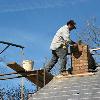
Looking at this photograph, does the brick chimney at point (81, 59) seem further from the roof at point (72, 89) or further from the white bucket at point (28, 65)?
the white bucket at point (28, 65)

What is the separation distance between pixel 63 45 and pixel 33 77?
68.1 inches

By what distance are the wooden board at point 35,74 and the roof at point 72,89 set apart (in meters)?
0.50

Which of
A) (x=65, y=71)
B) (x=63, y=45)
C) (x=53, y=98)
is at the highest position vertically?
(x=63, y=45)

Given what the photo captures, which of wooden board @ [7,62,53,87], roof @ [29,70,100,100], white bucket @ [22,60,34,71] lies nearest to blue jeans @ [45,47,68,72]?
wooden board @ [7,62,53,87]

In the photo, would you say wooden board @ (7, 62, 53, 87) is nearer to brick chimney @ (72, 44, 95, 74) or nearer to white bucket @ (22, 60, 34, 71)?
white bucket @ (22, 60, 34, 71)

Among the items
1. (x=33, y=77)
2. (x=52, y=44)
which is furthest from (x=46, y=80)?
(x=52, y=44)

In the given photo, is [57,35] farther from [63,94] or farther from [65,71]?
[63,94]

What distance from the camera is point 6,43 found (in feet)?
45.9

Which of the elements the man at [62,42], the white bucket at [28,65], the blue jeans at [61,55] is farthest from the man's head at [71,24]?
A: the white bucket at [28,65]

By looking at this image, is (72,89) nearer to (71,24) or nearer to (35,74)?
(35,74)

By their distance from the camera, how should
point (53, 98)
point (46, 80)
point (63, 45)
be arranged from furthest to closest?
point (46, 80) → point (63, 45) → point (53, 98)

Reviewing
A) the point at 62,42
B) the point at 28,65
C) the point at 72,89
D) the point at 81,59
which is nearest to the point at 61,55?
the point at 62,42

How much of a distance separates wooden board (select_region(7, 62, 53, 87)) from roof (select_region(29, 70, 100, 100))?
1.63 feet

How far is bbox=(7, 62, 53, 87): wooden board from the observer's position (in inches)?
555
